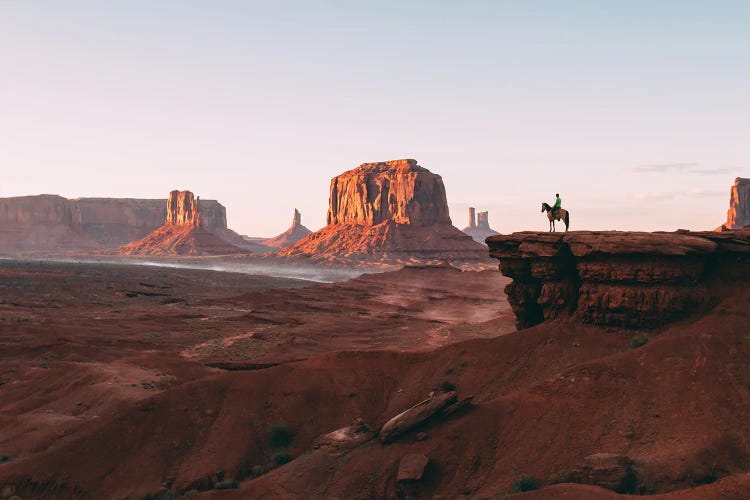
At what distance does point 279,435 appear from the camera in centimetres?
2620

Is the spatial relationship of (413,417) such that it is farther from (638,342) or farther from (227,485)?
(638,342)

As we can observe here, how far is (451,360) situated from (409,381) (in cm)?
227

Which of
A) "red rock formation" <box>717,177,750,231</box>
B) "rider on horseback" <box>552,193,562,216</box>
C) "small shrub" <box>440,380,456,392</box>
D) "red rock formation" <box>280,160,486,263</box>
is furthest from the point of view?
"red rock formation" <box>717,177,750,231</box>

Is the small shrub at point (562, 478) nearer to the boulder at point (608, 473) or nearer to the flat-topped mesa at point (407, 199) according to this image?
the boulder at point (608, 473)

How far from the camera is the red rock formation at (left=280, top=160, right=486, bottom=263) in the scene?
174 meters

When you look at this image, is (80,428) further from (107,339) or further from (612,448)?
(107,339)

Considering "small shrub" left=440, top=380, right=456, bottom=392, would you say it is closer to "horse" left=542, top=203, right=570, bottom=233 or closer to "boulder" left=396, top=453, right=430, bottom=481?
"boulder" left=396, top=453, right=430, bottom=481

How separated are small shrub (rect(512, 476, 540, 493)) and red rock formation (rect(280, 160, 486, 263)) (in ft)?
489

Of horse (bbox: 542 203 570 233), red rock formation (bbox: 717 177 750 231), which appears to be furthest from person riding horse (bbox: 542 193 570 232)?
red rock formation (bbox: 717 177 750 231)

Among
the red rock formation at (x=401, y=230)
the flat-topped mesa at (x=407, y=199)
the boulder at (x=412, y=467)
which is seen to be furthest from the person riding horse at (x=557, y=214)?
the flat-topped mesa at (x=407, y=199)

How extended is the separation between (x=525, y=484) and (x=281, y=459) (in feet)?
34.7

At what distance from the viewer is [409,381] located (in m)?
29.5

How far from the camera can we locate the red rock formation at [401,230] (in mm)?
174250

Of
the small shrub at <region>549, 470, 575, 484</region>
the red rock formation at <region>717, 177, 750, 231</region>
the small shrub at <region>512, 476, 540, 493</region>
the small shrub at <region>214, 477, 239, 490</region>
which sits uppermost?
the red rock formation at <region>717, 177, 750, 231</region>
